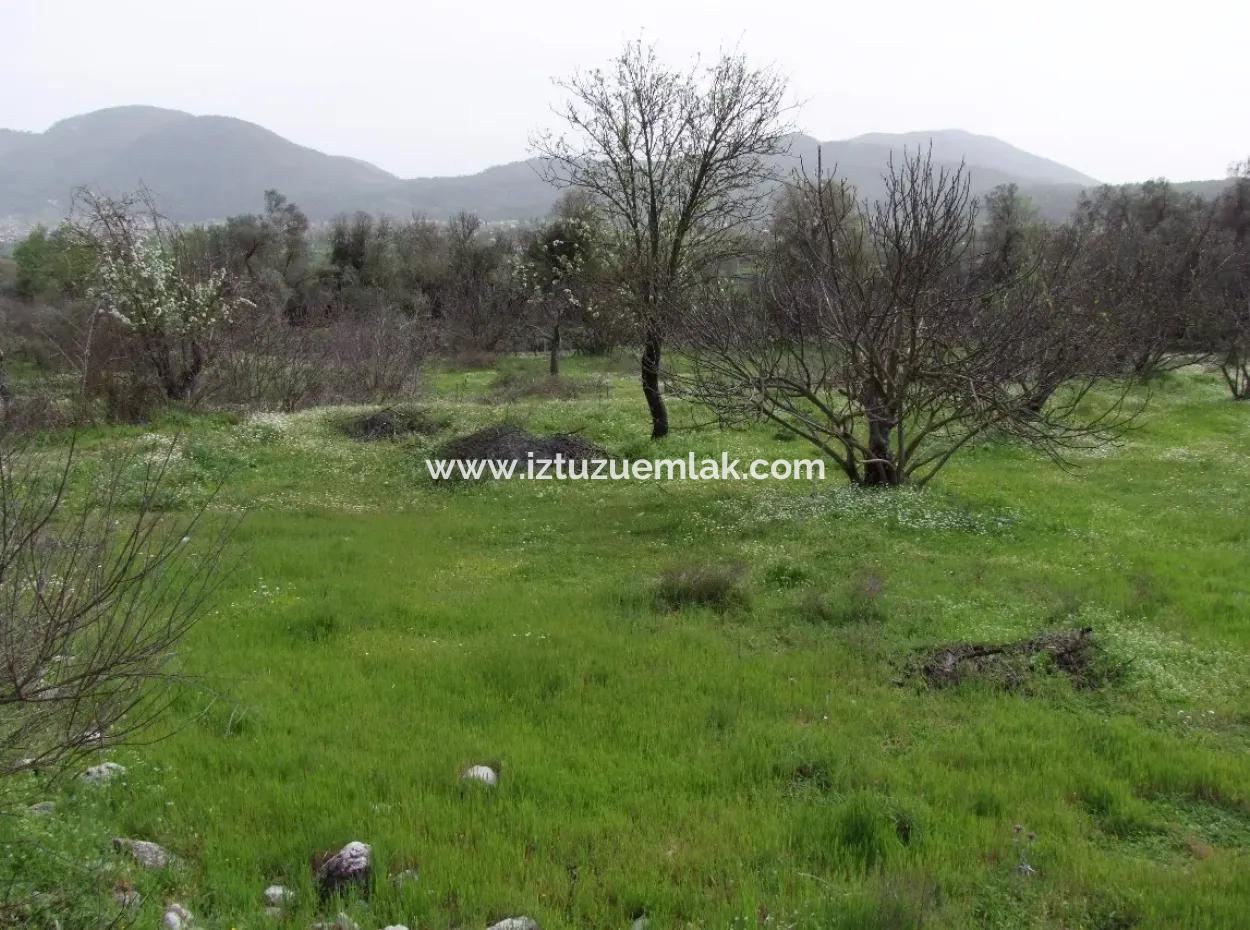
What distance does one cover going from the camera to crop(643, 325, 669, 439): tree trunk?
19.6 meters

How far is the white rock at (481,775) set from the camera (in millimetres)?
5895

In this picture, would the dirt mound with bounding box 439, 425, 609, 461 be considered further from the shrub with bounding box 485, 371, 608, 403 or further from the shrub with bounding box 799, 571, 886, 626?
the shrub with bounding box 485, 371, 608, 403

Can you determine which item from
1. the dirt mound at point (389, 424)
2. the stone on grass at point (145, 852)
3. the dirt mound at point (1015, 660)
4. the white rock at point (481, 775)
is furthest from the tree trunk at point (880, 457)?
the stone on grass at point (145, 852)

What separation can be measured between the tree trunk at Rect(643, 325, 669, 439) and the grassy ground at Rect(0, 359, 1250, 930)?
22.0 feet

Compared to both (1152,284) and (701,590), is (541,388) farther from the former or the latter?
(701,590)

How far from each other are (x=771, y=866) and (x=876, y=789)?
1.31 metres

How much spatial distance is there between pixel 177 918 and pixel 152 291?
84.6ft

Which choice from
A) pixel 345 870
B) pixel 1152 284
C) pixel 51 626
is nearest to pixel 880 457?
pixel 345 870

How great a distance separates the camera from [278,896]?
4.67 metres

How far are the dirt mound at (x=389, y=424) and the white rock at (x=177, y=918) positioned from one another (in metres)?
18.5

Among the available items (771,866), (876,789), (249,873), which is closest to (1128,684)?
(876,789)

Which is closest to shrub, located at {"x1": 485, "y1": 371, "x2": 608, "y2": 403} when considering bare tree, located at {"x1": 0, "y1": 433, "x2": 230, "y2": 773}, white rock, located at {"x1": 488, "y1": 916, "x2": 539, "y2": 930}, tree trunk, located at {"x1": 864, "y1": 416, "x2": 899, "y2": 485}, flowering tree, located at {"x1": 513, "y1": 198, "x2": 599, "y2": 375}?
flowering tree, located at {"x1": 513, "y1": 198, "x2": 599, "y2": 375}

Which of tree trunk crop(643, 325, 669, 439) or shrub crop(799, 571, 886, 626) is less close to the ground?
tree trunk crop(643, 325, 669, 439)

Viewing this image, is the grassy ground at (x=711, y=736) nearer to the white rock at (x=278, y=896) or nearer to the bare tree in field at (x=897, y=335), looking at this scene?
the white rock at (x=278, y=896)
